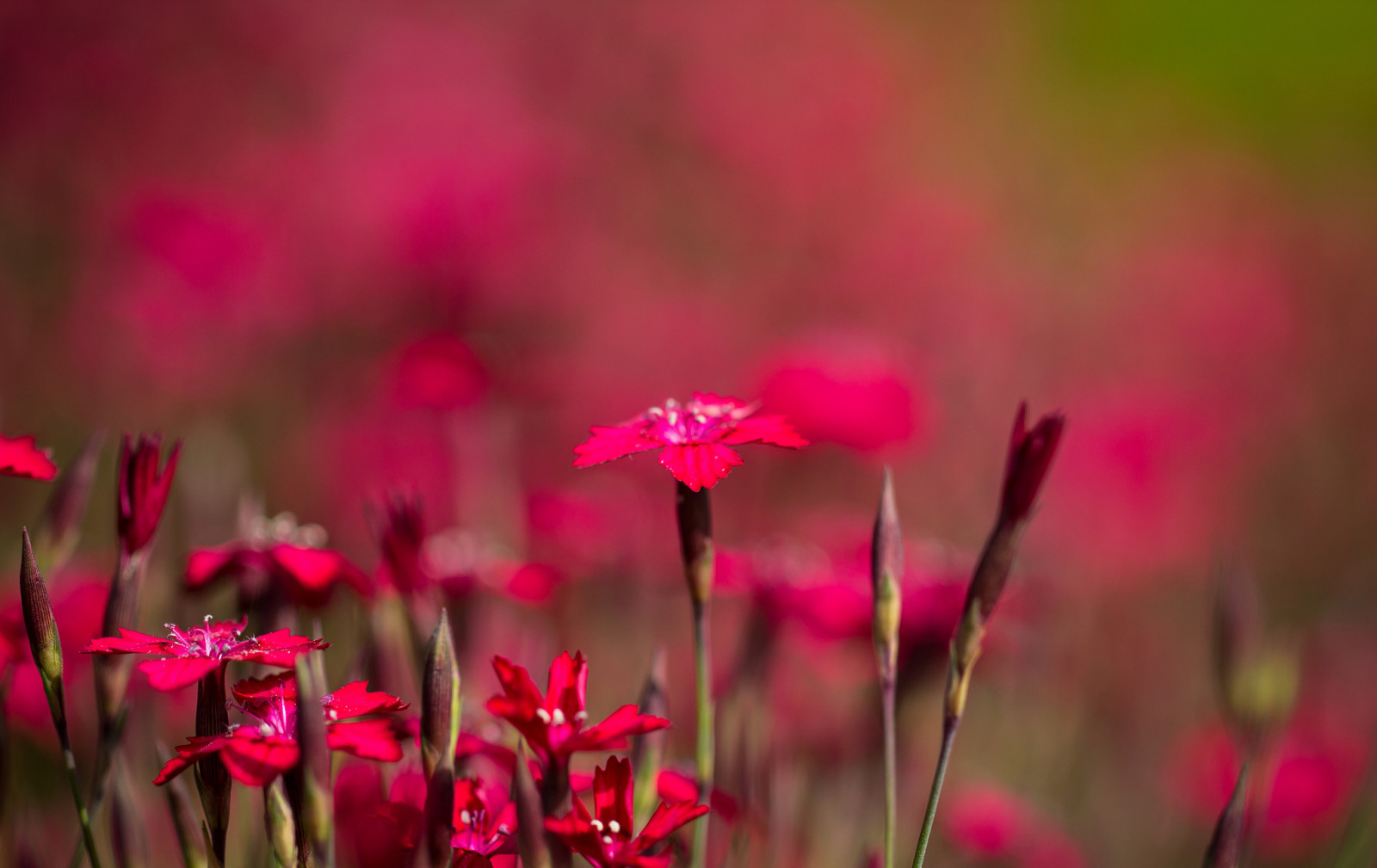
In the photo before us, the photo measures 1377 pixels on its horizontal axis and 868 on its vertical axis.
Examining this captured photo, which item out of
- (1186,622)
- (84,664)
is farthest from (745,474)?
(84,664)

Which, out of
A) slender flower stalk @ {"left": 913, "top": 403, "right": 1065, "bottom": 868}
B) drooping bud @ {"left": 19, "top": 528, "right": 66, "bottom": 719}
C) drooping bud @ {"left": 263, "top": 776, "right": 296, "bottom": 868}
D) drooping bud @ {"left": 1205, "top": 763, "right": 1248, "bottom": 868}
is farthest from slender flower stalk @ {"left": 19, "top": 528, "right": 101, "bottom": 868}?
drooping bud @ {"left": 1205, "top": 763, "right": 1248, "bottom": 868}

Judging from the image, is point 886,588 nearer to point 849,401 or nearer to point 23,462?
point 23,462

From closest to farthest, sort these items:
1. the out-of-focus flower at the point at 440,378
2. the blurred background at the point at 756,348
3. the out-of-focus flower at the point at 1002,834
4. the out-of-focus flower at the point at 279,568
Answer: the out-of-focus flower at the point at 279,568
the out-of-focus flower at the point at 1002,834
the blurred background at the point at 756,348
the out-of-focus flower at the point at 440,378

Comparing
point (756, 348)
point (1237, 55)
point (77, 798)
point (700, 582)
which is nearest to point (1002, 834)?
point (700, 582)

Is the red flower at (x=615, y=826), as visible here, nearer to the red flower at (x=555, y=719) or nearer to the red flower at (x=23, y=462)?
the red flower at (x=555, y=719)

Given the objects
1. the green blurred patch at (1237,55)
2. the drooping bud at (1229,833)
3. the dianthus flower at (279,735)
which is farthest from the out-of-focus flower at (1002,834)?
the green blurred patch at (1237,55)

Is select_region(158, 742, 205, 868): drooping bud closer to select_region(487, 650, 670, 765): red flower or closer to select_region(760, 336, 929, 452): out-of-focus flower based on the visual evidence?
select_region(487, 650, 670, 765): red flower
